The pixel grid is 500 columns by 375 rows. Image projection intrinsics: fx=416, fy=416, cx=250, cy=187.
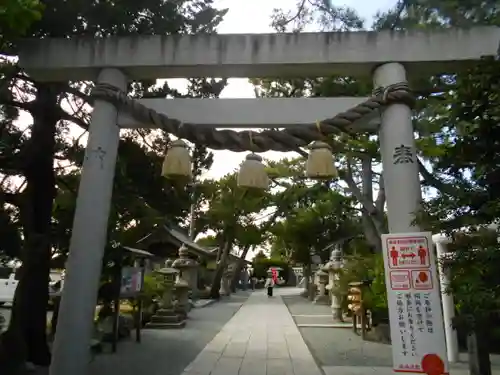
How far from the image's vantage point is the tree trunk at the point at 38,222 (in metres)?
5.55

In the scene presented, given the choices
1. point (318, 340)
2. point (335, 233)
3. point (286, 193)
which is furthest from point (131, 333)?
point (335, 233)

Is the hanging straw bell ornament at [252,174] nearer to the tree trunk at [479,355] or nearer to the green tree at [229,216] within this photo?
the tree trunk at [479,355]

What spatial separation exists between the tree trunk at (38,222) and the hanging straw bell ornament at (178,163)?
2.35 meters

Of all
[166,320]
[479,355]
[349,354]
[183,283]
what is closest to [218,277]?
[183,283]

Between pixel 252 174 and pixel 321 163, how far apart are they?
69cm

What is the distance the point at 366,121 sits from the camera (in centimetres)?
413

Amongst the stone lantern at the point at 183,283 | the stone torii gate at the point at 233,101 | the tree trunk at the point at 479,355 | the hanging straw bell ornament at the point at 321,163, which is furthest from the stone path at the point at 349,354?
the stone lantern at the point at 183,283

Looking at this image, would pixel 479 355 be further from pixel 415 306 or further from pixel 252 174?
pixel 252 174

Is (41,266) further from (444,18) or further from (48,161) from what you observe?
(444,18)

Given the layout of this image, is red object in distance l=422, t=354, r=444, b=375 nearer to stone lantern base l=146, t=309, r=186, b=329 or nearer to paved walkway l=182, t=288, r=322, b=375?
paved walkway l=182, t=288, r=322, b=375

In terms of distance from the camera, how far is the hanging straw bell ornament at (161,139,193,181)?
164 inches

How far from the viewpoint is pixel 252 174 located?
414cm

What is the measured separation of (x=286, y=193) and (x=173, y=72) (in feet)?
51.3

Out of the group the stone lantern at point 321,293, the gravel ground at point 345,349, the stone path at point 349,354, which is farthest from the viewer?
the stone lantern at point 321,293
